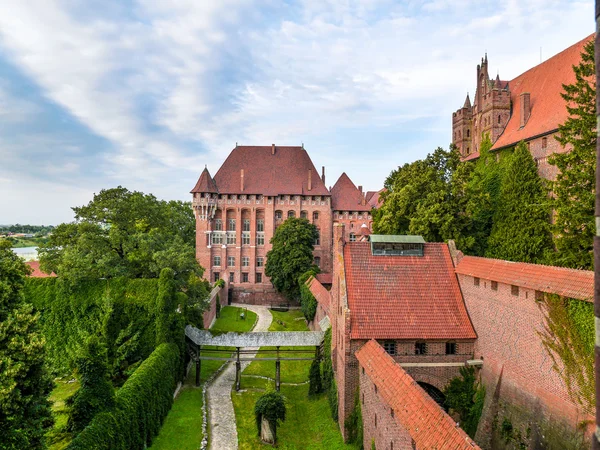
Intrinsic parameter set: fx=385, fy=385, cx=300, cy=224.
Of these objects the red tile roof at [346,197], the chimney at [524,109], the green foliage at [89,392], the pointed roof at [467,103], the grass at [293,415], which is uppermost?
the pointed roof at [467,103]

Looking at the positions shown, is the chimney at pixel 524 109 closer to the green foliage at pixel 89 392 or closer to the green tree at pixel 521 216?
the green tree at pixel 521 216

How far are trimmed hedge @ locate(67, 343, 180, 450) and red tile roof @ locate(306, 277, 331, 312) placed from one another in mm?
11205

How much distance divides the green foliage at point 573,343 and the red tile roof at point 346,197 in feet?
133

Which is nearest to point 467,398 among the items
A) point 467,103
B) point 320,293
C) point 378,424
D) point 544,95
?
point 378,424

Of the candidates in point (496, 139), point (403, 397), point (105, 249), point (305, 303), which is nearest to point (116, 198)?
point (105, 249)

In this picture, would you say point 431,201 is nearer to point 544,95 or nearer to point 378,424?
point 544,95

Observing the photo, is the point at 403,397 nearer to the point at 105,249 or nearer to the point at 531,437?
the point at 531,437

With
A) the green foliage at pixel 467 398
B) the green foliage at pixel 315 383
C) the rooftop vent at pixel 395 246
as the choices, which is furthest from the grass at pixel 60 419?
the green foliage at pixel 467 398

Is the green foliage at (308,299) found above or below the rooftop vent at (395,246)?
below

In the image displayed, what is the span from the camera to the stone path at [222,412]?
18.0m

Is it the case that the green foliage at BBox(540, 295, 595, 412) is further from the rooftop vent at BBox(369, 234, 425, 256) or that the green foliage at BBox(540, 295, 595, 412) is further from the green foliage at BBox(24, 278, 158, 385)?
the green foliage at BBox(24, 278, 158, 385)

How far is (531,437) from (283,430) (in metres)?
10.8

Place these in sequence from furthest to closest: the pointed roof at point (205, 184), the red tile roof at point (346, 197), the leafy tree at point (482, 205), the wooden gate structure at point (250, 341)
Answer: the red tile roof at point (346, 197)
the pointed roof at point (205, 184)
the leafy tree at point (482, 205)
the wooden gate structure at point (250, 341)

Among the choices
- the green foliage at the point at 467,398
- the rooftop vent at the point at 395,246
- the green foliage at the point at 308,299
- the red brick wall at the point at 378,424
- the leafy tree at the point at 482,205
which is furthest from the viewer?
the green foliage at the point at 308,299
